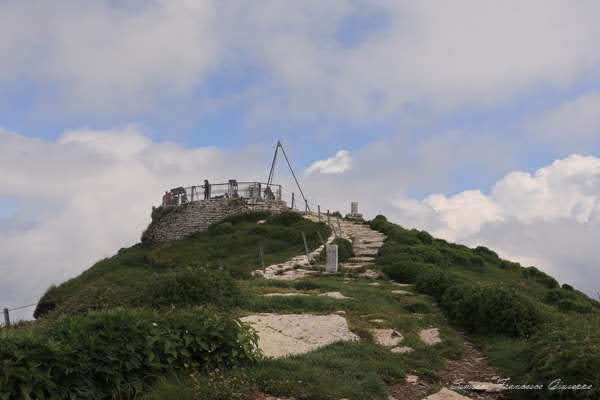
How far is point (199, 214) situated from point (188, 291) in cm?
2676

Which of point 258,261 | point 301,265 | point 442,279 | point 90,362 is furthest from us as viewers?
point 258,261

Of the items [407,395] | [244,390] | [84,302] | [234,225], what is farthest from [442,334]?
[234,225]

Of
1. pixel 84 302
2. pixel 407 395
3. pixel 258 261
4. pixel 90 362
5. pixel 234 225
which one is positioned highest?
pixel 234 225

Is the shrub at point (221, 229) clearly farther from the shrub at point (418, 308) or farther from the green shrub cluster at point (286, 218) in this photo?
the shrub at point (418, 308)

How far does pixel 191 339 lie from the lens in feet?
22.9

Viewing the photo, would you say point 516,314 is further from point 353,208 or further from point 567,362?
point 353,208

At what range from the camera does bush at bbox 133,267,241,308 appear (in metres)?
10.6

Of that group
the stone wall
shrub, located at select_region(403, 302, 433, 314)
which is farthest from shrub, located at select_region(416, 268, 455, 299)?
the stone wall

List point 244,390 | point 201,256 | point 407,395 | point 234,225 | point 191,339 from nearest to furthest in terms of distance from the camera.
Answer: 1. point 244,390
2. point 191,339
3. point 407,395
4. point 201,256
5. point 234,225

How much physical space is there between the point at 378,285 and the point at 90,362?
1074 cm

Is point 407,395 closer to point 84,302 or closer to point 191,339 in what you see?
point 191,339

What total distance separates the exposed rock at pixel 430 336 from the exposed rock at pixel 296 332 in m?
1.38

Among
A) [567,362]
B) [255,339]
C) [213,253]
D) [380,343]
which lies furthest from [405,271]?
[213,253]

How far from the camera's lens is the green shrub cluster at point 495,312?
442 inches
